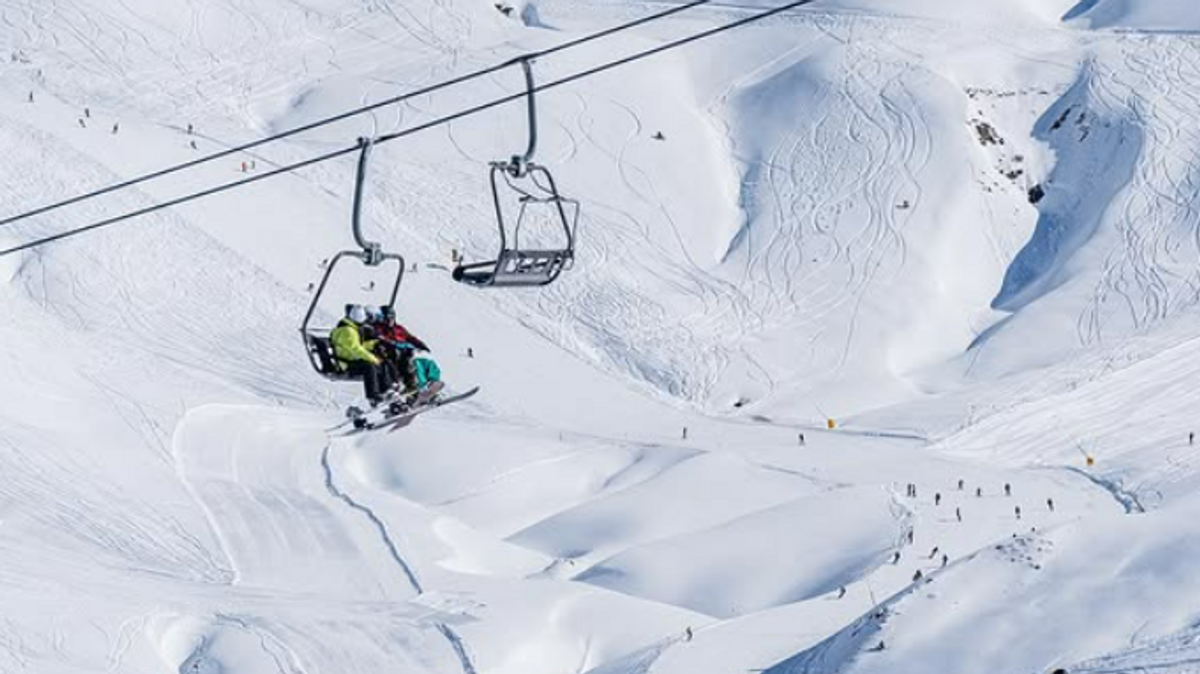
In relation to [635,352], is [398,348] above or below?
below

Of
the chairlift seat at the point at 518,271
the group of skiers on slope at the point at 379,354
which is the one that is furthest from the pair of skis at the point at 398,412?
the chairlift seat at the point at 518,271

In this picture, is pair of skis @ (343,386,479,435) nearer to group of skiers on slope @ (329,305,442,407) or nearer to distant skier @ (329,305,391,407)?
group of skiers on slope @ (329,305,442,407)

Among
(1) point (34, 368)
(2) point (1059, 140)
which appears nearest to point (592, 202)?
(2) point (1059, 140)

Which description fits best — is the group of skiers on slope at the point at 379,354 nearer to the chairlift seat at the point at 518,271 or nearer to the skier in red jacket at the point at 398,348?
the skier in red jacket at the point at 398,348

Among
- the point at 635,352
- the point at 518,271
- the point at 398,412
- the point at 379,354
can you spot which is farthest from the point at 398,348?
the point at 635,352

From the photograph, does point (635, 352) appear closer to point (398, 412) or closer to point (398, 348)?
point (398, 348)

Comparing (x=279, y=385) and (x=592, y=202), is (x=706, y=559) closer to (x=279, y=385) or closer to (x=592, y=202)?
(x=279, y=385)

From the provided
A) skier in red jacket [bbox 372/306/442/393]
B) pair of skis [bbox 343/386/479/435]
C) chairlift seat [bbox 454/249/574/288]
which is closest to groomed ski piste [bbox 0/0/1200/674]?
pair of skis [bbox 343/386/479/435]
